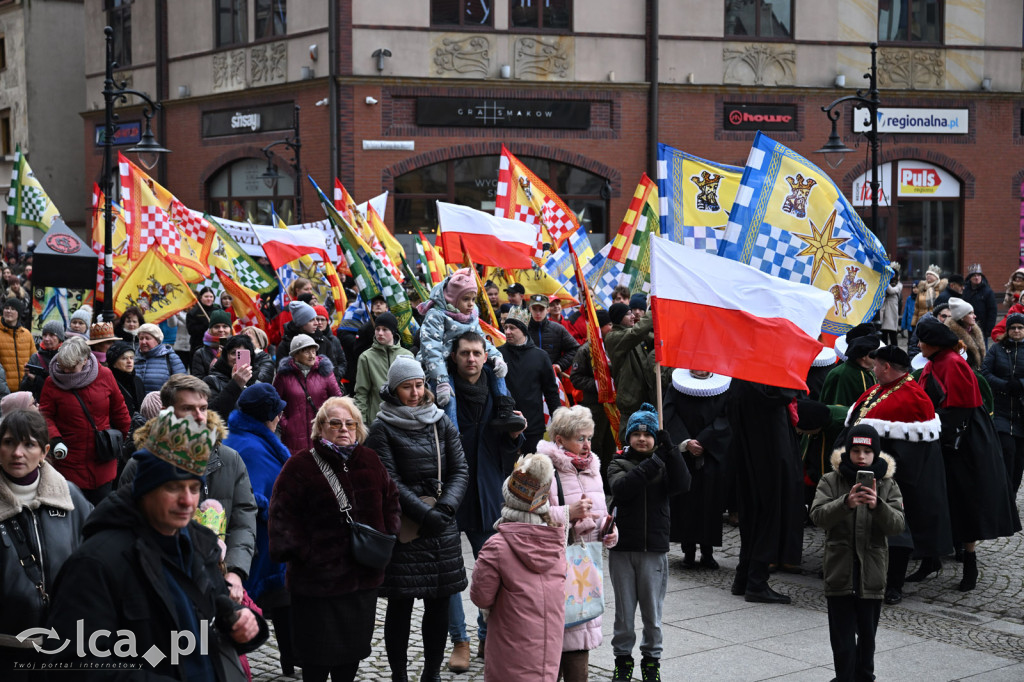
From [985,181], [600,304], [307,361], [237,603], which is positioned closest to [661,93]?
[985,181]

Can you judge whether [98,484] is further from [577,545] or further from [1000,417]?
[1000,417]

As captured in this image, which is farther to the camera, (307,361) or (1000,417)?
(1000,417)

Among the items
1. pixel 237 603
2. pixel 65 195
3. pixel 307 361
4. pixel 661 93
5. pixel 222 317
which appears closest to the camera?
pixel 237 603

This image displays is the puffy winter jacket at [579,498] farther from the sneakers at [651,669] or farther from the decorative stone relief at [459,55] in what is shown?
the decorative stone relief at [459,55]

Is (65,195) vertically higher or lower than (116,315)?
higher

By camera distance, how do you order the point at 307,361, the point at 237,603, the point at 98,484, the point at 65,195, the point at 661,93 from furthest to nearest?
1. the point at 65,195
2. the point at 661,93
3. the point at 307,361
4. the point at 98,484
5. the point at 237,603

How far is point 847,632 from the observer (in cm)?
647

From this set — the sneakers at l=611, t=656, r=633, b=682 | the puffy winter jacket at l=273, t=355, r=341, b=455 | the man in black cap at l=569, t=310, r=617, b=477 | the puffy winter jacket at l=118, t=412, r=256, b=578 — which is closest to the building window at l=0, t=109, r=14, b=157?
the man in black cap at l=569, t=310, r=617, b=477

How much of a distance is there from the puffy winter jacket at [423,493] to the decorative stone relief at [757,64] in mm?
22244

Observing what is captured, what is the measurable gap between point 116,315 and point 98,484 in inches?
318

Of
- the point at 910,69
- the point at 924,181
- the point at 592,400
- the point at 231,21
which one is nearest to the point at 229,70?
the point at 231,21

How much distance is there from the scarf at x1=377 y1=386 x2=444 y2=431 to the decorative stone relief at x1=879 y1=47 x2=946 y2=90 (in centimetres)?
2406

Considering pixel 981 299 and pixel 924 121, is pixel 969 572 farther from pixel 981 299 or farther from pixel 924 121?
pixel 924 121

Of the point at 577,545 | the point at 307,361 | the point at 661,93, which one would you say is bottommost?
the point at 577,545
